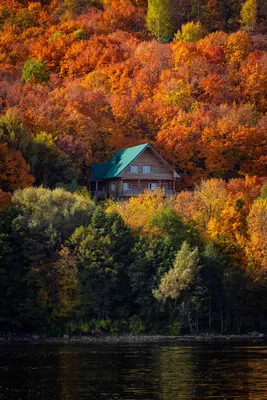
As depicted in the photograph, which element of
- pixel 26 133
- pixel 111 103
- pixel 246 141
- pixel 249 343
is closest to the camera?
pixel 249 343

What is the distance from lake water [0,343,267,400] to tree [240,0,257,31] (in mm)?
122959

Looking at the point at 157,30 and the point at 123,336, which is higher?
the point at 157,30

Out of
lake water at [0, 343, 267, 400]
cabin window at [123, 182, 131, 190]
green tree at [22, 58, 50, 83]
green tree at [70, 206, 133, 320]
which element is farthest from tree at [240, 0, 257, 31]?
lake water at [0, 343, 267, 400]

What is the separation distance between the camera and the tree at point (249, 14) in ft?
588

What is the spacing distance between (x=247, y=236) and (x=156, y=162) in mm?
25282

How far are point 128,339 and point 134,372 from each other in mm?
23474

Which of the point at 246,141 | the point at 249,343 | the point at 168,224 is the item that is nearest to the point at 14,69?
the point at 246,141

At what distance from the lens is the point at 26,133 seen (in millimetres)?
97250

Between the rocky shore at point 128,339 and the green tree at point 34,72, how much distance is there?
74.7 meters

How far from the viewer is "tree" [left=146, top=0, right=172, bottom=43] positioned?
575 feet

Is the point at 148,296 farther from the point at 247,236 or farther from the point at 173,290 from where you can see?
the point at 247,236

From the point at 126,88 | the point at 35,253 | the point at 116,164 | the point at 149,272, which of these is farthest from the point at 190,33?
the point at 35,253

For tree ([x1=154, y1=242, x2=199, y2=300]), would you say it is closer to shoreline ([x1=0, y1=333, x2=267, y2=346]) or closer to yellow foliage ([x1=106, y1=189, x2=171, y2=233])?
shoreline ([x1=0, y1=333, x2=267, y2=346])

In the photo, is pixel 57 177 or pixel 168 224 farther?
pixel 57 177
